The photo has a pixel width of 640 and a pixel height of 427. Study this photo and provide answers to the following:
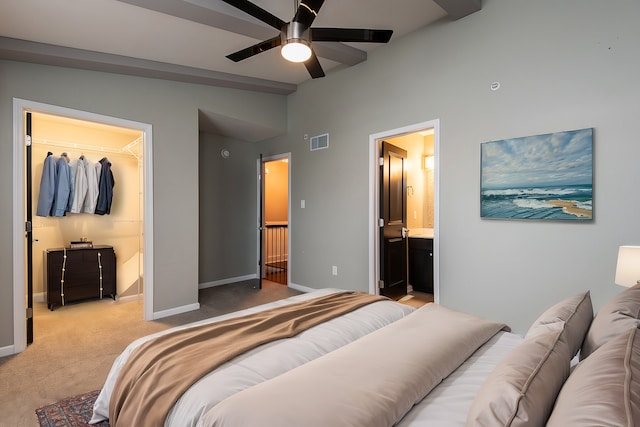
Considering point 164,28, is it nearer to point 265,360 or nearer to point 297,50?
point 297,50

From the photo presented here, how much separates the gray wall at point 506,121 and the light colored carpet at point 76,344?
1.77 metres

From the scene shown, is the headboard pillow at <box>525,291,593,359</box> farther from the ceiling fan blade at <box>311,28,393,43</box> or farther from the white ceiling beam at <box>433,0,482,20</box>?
the white ceiling beam at <box>433,0,482,20</box>

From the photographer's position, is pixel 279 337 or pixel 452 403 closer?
pixel 452 403

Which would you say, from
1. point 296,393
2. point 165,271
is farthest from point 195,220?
point 296,393

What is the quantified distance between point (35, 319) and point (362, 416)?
4.48 m

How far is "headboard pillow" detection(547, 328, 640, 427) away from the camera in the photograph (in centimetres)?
62

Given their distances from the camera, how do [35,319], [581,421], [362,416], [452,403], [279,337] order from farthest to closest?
1. [35,319]
2. [279,337]
3. [452,403]
4. [362,416]
5. [581,421]

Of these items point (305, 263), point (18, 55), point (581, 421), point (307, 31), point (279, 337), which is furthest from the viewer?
point (305, 263)

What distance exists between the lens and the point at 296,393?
1.03 m

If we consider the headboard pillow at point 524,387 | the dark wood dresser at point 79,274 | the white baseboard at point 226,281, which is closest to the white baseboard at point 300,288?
the white baseboard at point 226,281

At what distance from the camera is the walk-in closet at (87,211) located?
426 centimetres

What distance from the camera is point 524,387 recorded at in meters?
0.83

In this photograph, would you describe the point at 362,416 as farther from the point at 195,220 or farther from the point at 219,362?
the point at 195,220

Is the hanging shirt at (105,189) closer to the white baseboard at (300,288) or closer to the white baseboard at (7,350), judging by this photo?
the white baseboard at (7,350)
